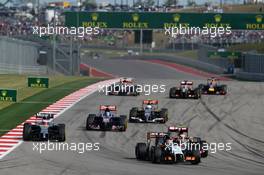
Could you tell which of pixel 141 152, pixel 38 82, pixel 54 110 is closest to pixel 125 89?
pixel 38 82

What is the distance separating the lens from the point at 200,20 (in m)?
70.8

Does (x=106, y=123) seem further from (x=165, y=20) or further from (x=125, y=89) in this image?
(x=165, y=20)

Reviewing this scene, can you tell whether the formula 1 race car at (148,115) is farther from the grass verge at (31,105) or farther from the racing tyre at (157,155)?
the racing tyre at (157,155)

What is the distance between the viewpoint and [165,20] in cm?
7112

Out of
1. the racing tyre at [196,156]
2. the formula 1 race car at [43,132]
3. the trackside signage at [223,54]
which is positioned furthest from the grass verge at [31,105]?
the trackside signage at [223,54]

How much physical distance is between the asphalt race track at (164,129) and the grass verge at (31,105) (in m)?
1.80

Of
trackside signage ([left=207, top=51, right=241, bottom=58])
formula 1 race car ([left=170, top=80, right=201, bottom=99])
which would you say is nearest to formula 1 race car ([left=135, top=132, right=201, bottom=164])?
formula 1 race car ([left=170, top=80, right=201, bottom=99])

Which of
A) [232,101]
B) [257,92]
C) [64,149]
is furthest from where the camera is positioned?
[257,92]

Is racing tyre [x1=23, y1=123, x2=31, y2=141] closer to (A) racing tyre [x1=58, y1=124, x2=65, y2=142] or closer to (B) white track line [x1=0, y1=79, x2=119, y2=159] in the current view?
(B) white track line [x1=0, y1=79, x2=119, y2=159]

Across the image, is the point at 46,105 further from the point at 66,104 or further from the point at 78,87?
the point at 78,87

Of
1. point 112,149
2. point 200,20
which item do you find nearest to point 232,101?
point 112,149

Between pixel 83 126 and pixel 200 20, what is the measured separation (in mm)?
37758

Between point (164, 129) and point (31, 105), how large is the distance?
35.4 ft

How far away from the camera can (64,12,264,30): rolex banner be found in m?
70.8
